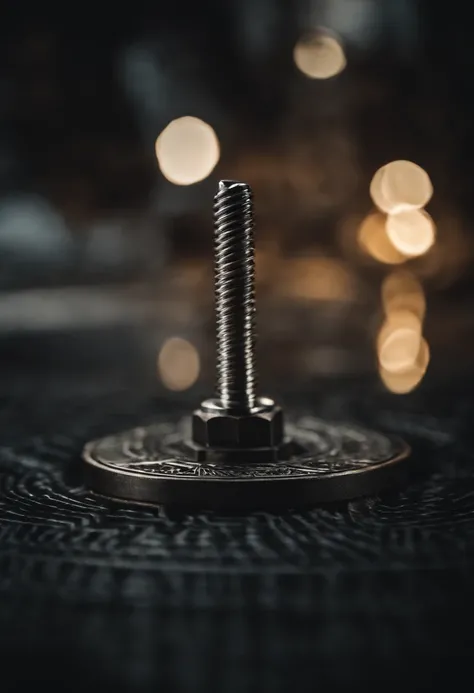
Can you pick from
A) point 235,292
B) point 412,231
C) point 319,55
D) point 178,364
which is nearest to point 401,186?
point 412,231

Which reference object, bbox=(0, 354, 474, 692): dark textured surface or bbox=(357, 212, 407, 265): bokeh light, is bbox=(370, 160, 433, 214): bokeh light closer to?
bbox=(357, 212, 407, 265): bokeh light

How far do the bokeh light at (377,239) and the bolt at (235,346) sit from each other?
0.58 metres

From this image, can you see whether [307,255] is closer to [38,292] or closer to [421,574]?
[38,292]

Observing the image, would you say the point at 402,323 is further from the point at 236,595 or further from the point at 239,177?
the point at 236,595

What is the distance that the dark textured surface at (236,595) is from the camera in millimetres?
258

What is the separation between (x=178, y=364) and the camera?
2.97ft

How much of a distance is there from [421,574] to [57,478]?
0.66 feet

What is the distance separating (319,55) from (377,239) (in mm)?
193

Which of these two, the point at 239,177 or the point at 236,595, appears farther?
the point at 239,177

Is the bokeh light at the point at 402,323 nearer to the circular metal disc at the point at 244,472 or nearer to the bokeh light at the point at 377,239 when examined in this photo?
the bokeh light at the point at 377,239

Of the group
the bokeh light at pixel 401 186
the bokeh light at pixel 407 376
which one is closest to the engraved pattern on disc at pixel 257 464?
the bokeh light at pixel 407 376

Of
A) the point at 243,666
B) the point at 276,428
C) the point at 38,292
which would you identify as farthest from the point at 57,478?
the point at 38,292

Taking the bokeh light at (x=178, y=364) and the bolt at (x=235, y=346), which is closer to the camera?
the bolt at (x=235, y=346)

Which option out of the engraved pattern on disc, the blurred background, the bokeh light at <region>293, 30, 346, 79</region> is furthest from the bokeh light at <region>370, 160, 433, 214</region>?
the engraved pattern on disc
